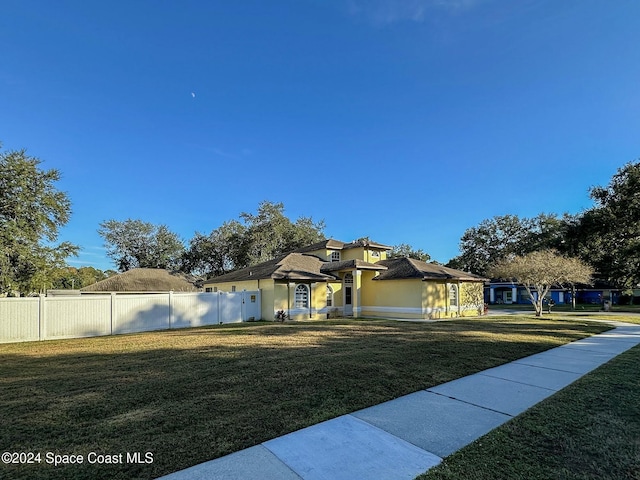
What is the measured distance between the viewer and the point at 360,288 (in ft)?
79.6

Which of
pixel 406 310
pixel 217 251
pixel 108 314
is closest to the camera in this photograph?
pixel 108 314

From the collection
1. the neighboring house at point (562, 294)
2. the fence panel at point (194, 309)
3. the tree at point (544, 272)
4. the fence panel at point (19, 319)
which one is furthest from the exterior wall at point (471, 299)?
the fence panel at point (19, 319)

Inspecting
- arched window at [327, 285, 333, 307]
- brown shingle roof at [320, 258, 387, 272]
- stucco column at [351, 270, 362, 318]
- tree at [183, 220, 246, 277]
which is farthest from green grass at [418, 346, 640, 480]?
tree at [183, 220, 246, 277]

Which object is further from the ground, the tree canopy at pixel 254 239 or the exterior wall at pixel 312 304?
the tree canopy at pixel 254 239

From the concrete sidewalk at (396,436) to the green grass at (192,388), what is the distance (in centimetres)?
25

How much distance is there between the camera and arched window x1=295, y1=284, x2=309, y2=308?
70.9 ft

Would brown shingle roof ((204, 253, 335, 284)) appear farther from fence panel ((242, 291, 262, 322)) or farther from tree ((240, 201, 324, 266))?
tree ((240, 201, 324, 266))

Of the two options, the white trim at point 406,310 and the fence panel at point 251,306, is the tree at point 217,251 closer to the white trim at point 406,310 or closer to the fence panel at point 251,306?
the fence panel at point 251,306

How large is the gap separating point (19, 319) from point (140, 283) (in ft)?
64.4

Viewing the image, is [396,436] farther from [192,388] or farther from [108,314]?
[108,314]

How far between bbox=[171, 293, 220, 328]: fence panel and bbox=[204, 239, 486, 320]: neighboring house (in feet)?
11.3

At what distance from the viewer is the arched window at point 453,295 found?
2413 cm

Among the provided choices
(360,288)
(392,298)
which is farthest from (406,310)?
(360,288)

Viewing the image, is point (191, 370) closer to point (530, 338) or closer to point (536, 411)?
point (536, 411)
